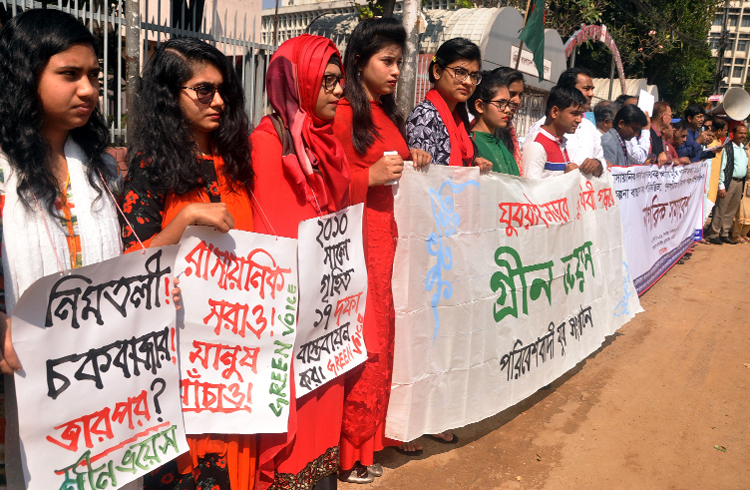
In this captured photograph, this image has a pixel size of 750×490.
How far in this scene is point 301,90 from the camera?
90.3 inches

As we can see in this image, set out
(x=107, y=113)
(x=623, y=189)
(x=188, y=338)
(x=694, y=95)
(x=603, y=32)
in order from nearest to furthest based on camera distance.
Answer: (x=188, y=338) < (x=107, y=113) < (x=623, y=189) < (x=603, y=32) < (x=694, y=95)

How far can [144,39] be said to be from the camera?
4938 millimetres

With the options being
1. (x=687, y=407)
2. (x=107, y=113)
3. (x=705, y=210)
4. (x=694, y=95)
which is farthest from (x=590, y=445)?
(x=694, y=95)

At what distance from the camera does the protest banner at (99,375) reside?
155 centimetres

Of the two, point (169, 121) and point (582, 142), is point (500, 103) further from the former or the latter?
point (169, 121)

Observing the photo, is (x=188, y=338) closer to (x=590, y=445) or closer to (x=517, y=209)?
(x=517, y=209)

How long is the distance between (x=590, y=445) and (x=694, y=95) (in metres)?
30.3

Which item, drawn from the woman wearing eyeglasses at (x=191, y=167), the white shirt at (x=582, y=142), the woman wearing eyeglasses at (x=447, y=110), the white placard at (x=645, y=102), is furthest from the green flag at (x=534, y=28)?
the woman wearing eyeglasses at (x=191, y=167)

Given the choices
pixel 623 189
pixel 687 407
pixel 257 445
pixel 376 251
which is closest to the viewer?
pixel 257 445

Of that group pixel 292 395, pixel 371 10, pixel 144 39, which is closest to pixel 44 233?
pixel 292 395

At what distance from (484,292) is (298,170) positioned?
1.53 metres

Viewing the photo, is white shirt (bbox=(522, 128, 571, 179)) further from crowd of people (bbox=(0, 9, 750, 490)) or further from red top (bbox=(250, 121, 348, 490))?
red top (bbox=(250, 121, 348, 490))

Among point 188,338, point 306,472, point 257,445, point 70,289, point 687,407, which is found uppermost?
point 70,289

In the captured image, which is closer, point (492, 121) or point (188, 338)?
point (188, 338)
